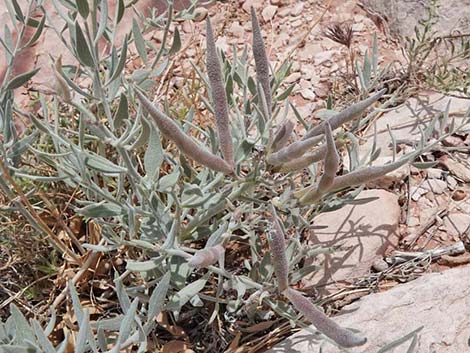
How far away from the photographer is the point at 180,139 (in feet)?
3.45

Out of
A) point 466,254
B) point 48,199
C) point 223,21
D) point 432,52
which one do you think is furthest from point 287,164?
point 223,21

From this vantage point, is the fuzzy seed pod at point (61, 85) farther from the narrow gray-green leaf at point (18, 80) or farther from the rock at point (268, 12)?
the rock at point (268, 12)

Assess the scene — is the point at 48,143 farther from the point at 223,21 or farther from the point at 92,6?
the point at 223,21

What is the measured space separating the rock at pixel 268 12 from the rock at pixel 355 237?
45.0 inches

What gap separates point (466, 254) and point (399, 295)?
27cm

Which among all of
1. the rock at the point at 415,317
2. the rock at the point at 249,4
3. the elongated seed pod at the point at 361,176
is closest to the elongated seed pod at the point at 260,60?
the elongated seed pod at the point at 361,176

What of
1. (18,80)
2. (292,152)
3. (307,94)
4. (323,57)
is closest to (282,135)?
(292,152)

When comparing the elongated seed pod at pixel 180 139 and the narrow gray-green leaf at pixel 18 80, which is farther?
the narrow gray-green leaf at pixel 18 80

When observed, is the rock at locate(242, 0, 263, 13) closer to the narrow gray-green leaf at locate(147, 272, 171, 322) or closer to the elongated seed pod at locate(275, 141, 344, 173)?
the elongated seed pod at locate(275, 141, 344, 173)

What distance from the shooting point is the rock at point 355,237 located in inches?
65.7

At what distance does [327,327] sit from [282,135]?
374 mm

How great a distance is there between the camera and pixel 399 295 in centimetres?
151

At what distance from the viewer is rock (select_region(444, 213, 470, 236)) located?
1.70 m

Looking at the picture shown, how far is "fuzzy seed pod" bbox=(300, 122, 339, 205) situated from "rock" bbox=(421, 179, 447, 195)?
68 centimetres
